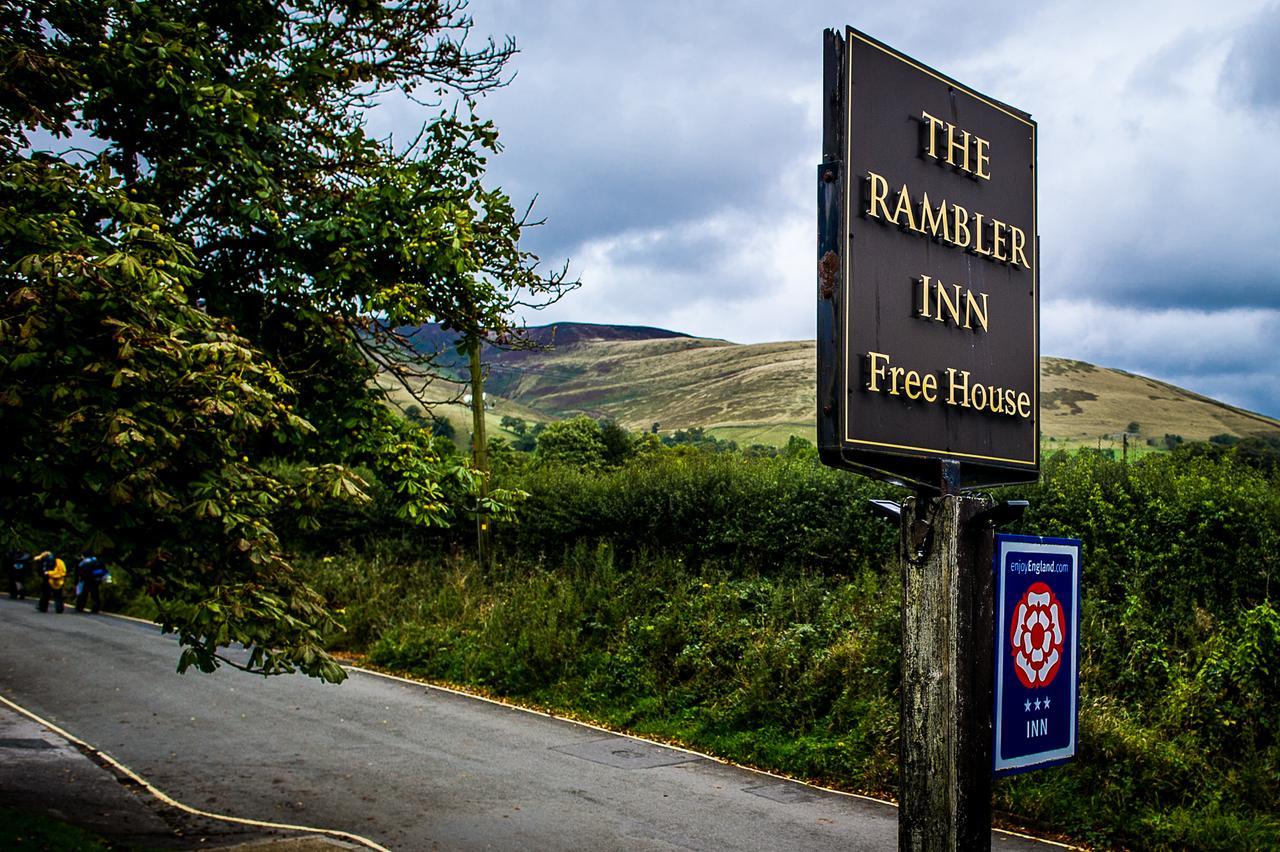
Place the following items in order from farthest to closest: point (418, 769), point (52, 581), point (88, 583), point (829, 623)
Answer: point (88, 583)
point (52, 581)
point (829, 623)
point (418, 769)

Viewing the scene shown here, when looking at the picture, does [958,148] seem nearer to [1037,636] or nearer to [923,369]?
[923,369]

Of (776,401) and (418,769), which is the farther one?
(776,401)

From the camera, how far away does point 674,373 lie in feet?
616

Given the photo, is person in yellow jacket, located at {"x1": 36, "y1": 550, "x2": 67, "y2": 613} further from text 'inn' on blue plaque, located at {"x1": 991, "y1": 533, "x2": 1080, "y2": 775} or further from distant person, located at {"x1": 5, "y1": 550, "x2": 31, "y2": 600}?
text 'inn' on blue plaque, located at {"x1": 991, "y1": 533, "x2": 1080, "y2": 775}

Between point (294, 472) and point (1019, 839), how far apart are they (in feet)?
65.6

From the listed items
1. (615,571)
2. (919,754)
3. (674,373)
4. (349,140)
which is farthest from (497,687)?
(674,373)

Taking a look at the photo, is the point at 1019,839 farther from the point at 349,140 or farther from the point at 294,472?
the point at 294,472

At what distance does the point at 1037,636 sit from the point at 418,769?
9552 millimetres

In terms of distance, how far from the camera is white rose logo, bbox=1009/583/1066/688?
4508mm

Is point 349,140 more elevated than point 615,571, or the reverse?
point 349,140

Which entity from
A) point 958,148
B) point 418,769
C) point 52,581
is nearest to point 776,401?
point 52,581

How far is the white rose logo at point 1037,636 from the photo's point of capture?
451cm

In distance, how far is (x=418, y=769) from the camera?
1254cm

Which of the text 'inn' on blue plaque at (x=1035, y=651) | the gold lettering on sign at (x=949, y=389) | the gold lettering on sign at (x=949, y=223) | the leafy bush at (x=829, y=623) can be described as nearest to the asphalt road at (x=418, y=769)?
the leafy bush at (x=829, y=623)
